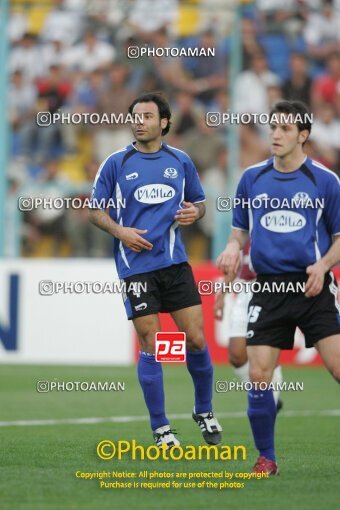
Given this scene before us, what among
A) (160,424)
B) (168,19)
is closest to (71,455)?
(160,424)

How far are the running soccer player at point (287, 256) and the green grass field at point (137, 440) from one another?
62 centimetres

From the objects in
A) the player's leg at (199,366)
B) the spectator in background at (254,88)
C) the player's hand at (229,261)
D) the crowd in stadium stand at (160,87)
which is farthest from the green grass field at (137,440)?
the spectator in background at (254,88)

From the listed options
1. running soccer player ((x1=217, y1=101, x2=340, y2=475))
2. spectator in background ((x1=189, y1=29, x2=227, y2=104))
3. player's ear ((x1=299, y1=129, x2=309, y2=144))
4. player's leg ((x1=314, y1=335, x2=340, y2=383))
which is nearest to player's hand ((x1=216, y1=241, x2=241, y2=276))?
running soccer player ((x1=217, y1=101, x2=340, y2=475))

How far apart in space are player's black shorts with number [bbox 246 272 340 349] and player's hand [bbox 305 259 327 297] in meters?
0.15

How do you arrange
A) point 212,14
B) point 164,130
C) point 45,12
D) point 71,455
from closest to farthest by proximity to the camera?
point 71,455
point 164,130
point 212,14
point 45,12

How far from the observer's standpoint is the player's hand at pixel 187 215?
845 centimetres

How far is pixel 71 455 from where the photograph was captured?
8219 millimetres

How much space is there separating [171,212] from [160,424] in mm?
1522

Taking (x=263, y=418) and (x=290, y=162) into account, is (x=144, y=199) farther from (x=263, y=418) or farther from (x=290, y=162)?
(x=263, y=418)

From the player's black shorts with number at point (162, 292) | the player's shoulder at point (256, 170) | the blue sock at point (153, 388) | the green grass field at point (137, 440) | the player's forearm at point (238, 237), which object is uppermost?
the player's shoulder at point (256, 170)

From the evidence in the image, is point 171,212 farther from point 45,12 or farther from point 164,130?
point 45,12

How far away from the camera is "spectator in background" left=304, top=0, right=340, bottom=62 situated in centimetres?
1623

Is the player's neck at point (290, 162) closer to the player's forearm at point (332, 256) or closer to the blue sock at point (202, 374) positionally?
the player's forearm at point (332, 256)

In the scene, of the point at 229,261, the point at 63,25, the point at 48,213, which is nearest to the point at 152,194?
the point at 229,261
